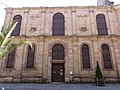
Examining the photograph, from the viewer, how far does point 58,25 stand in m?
22.0

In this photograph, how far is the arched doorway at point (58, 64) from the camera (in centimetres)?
1950

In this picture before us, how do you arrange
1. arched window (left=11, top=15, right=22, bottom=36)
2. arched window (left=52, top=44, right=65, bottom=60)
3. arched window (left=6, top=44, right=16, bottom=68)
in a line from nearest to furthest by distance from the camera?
1. arched window (left=6, top=44, right=16, bottom=68)
2. arched window (left=52, top=44, right=65, bottom=60)
3. arched window (left=11, top=15, right=22, bottom=36)

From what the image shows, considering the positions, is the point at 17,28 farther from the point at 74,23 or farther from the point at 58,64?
the point at 74,23

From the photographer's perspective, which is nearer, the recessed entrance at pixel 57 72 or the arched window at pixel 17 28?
the recessed entrance at pixel 57 72

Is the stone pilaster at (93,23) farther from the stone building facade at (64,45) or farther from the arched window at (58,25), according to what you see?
the arched window at (58,25)

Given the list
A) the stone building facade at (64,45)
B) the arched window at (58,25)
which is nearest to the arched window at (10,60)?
the stone building facade at (64,45)

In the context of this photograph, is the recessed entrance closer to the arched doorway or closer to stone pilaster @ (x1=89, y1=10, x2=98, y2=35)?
the arched doorway

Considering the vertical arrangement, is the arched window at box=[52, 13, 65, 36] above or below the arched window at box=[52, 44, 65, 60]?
above

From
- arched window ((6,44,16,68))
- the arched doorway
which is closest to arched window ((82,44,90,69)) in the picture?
the arched doorway

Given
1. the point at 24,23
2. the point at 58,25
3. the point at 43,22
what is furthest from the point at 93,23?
the point at 24,23

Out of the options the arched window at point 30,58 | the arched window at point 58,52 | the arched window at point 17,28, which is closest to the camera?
the arched window at point 30,58

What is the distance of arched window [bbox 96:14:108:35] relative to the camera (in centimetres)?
2127

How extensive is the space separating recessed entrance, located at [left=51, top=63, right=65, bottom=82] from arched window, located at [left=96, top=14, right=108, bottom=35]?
738 cm

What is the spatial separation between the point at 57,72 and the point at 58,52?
2.69 metres
